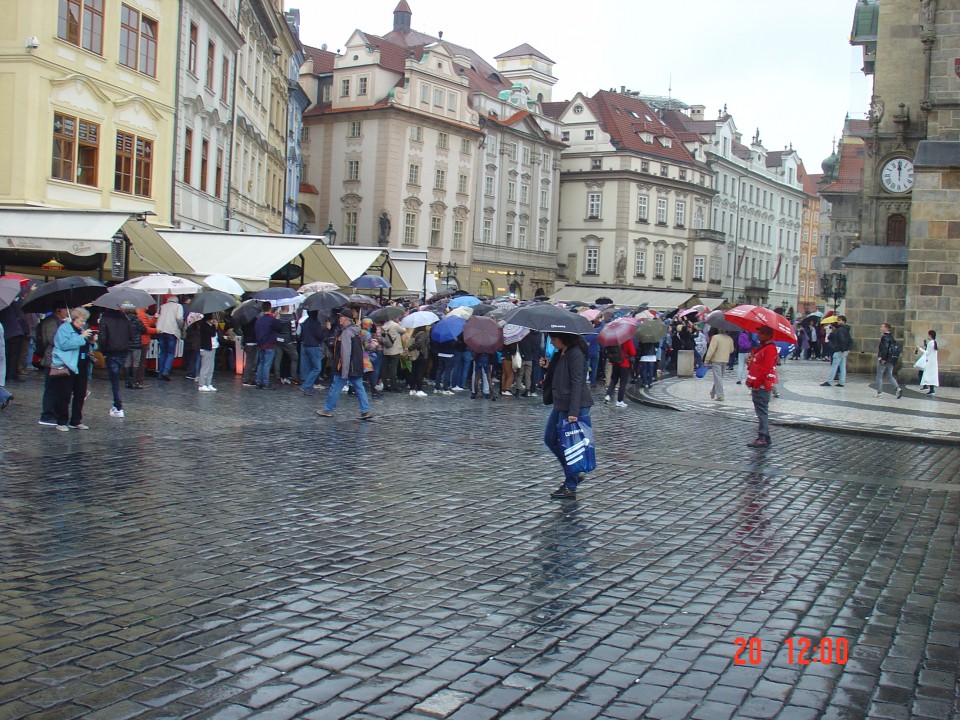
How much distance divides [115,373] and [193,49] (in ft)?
64.6

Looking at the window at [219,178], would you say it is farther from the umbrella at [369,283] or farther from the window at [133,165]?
the umbrella at [369,283]

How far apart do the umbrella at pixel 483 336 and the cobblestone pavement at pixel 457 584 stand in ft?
25.1

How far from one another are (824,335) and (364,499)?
4301cm

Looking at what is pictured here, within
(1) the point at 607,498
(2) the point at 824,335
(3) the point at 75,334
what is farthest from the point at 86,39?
(2) the point at 824,335

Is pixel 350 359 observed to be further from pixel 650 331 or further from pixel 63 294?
pixel 650 331

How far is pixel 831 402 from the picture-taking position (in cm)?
2338

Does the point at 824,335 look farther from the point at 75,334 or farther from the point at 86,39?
the point at 75,334

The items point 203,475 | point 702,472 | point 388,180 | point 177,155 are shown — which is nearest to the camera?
point 203,475

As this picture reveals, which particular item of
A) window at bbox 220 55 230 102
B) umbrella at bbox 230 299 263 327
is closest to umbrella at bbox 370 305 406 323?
umbrella at bbox 230 299 263 327

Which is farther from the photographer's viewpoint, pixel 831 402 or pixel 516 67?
pixel 516 67

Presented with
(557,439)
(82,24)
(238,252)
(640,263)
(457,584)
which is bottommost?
(457,584)

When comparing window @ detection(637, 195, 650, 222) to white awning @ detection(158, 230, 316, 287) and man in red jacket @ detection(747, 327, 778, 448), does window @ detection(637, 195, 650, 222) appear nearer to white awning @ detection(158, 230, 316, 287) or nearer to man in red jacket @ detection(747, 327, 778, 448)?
white awning @ detection(158, 230, 316, 287)

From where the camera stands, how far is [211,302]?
2072 centimetres
